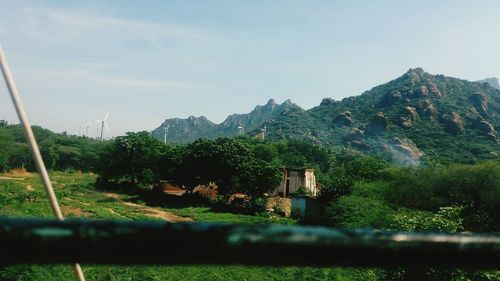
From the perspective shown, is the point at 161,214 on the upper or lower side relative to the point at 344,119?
lower

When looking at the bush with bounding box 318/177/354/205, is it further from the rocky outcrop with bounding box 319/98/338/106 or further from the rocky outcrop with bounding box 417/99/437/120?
the rocky outcrop with bounding box 319/98/338/106

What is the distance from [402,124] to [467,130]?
13100 mm

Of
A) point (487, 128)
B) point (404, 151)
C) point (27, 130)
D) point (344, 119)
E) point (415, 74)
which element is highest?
point (415, 74)

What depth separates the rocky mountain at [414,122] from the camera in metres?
87.8

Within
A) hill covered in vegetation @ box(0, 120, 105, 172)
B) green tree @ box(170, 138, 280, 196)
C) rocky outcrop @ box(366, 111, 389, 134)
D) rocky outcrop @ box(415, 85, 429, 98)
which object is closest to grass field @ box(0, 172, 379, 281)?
green tree @ box(170, 138, 280, 196)

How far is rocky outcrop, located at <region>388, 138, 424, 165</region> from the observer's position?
85812mm

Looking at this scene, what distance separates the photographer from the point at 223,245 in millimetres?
663

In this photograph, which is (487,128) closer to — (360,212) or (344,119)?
(344,119)

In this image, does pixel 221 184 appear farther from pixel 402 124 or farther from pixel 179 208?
pixel 402 124

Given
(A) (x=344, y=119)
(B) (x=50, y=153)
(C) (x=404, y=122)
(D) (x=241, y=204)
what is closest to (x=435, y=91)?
(C) (x=404, y=122)

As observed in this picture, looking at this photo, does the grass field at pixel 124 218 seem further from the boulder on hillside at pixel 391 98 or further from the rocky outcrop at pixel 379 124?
the boulder on hillside at pixel 391 98

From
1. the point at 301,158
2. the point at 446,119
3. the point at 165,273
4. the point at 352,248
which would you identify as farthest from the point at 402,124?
the point at 352,248

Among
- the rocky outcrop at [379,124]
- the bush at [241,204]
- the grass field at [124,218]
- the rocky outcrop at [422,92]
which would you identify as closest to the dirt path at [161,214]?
the grass field at [124,218]

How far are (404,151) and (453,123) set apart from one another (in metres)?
14.7
